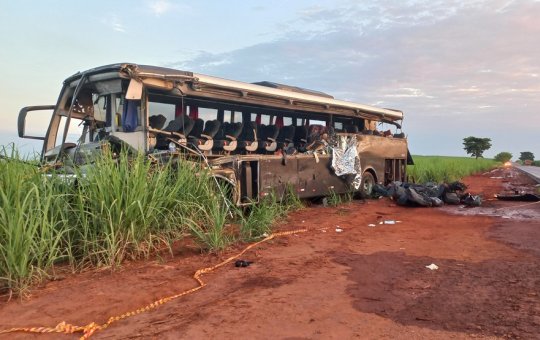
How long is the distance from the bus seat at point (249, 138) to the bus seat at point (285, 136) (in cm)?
103

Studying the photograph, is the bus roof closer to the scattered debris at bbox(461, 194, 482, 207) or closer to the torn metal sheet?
the torn metal sheet

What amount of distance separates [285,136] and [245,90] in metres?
2.72

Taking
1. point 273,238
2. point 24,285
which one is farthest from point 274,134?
point 24,285

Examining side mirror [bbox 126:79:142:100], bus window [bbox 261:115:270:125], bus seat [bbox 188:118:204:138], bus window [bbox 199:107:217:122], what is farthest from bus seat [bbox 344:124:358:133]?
side mirror [bbox 126:79:142:100]

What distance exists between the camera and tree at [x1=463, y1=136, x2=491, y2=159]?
60.5 meters

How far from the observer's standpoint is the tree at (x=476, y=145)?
6053cm

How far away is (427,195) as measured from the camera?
43.0 feet

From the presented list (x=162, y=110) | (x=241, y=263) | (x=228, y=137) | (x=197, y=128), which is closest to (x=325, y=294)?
(x=241, y=263)

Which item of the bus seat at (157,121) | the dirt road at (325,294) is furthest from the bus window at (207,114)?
the dirt road at (325,294)

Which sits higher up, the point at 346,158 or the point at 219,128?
the point at 219,128

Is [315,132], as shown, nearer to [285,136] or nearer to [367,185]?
[285,136]

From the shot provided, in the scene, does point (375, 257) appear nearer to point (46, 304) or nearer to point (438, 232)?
point (438, 232)

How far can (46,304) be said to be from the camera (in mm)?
4332

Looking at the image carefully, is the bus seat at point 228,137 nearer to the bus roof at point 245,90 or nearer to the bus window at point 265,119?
the bus roof at point 245,90
